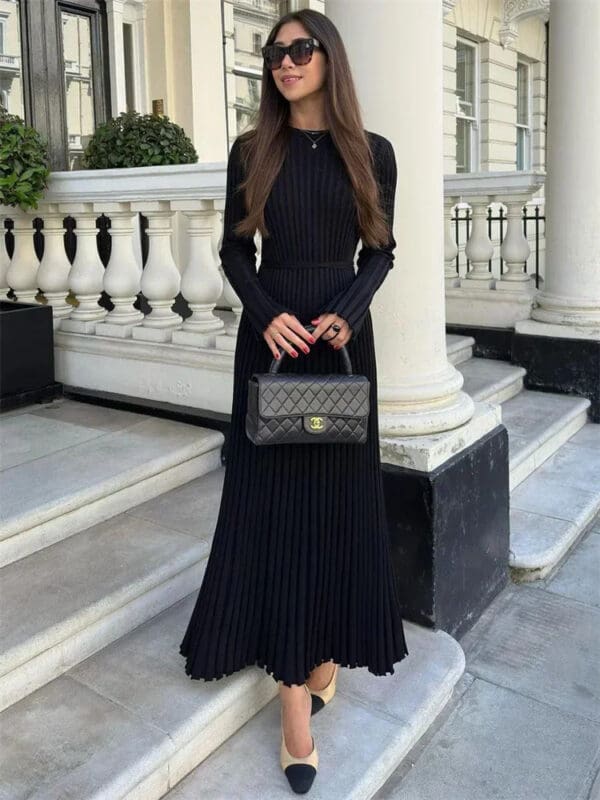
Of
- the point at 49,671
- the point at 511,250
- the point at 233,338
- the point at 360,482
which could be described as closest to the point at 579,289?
the point at 511,250

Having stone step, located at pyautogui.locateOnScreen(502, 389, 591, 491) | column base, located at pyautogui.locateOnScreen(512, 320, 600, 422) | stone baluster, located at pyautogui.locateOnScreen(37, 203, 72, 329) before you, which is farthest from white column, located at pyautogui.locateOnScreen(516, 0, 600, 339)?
stone baluster, located at pyautogui.locateOnScreen(37, 203, 72, 329)

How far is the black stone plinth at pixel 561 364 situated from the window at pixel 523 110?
9.48 metres

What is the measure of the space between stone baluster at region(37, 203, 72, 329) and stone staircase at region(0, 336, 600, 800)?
1.04 metres

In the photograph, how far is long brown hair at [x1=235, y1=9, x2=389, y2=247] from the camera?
78.0 inches

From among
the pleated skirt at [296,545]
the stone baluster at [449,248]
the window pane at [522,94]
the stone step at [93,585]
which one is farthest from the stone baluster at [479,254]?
the window pane at [522,94]

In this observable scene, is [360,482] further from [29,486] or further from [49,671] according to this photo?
[29,486]

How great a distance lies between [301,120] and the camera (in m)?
2.07

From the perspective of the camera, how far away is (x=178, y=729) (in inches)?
82.7

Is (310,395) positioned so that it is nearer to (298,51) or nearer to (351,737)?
(298,51)

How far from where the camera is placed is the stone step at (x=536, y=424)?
4.30 m

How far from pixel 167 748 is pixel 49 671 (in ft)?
1.58

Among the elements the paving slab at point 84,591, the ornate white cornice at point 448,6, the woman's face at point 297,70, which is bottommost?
the paving slab at point 84,591

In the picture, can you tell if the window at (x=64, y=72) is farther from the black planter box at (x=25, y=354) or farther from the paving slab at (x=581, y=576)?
the paving slab at (x=581, y=576)

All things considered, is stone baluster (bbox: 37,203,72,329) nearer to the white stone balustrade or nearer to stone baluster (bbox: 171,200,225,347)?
stone baluster (bbox: 171,200,225,347)
